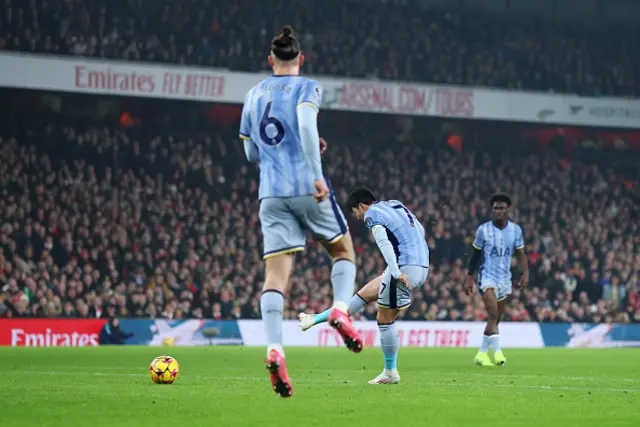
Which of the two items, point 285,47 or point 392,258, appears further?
point 392,258

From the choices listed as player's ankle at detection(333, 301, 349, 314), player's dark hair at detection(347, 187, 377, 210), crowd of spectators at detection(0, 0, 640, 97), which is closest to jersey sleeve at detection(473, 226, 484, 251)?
player's dark hair at detection(347, 187, 377, 210)

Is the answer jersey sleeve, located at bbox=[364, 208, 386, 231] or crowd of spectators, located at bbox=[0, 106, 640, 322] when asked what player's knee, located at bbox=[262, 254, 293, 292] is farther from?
crowd of spectators, located at bbox=[0, 106, 640, 322]

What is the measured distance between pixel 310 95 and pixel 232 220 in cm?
2397

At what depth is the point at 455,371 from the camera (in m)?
14.3

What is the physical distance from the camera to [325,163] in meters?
36.1

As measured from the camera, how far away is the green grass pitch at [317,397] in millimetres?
6781

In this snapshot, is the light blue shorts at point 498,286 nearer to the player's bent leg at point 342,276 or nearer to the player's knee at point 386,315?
the player's knee at point 386,315

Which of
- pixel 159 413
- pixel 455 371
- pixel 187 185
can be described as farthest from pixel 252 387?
pixel 187 185

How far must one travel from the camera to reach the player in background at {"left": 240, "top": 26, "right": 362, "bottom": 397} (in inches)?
305

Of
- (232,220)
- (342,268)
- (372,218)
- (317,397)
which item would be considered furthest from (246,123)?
(232,220)

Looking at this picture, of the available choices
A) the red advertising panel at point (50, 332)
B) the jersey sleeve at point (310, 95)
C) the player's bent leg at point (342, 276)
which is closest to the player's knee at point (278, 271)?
the player's bent leg at point (342, 276)

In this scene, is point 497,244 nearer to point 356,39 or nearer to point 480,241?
point 480,241

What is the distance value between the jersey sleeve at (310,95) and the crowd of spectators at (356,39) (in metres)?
24.5

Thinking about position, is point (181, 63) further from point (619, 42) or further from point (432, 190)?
point (619, 42)
